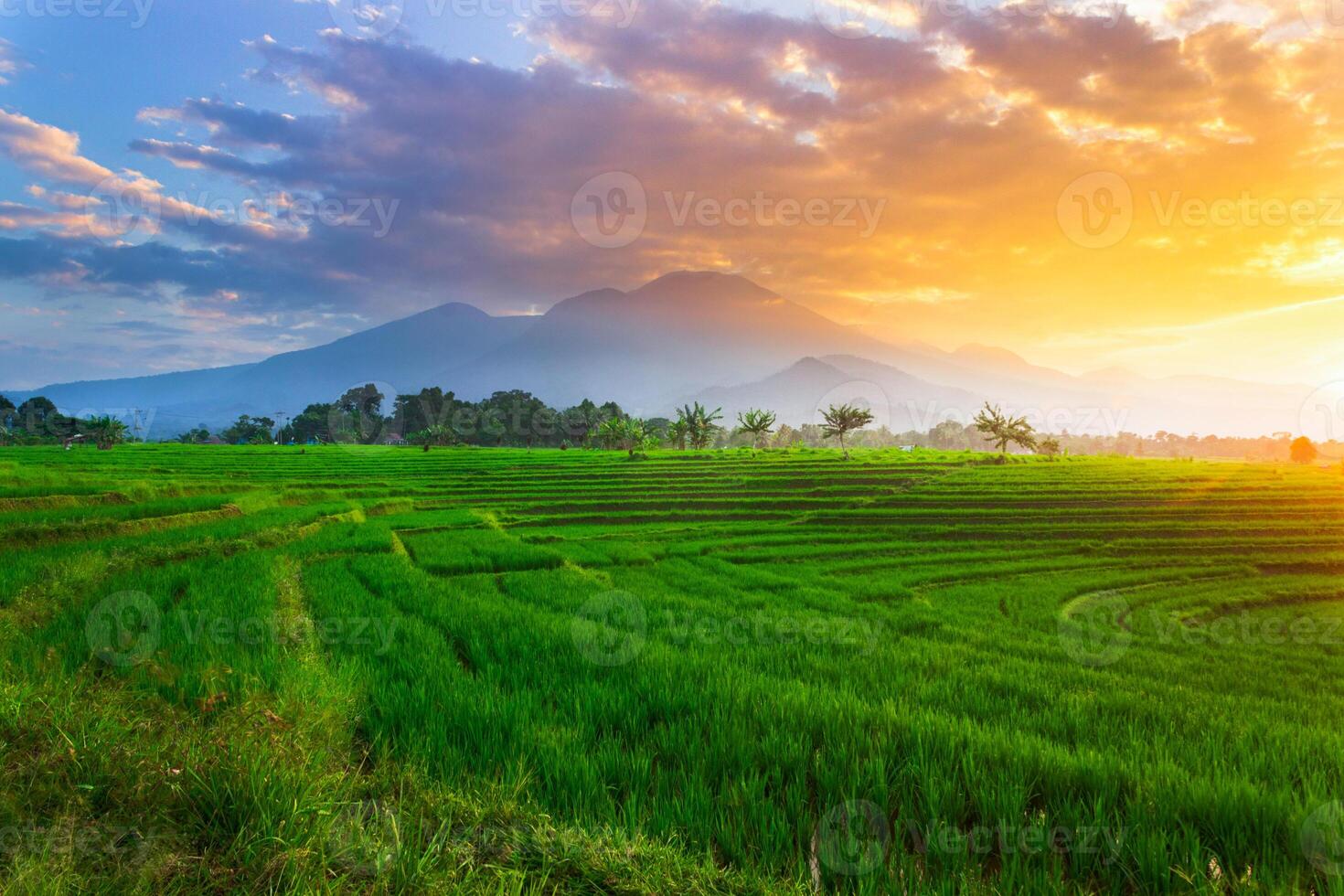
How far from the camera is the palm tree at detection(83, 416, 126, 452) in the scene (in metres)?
61.4

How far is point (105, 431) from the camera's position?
2488 inches

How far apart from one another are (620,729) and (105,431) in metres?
86.3

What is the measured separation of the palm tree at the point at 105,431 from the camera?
61441 mm

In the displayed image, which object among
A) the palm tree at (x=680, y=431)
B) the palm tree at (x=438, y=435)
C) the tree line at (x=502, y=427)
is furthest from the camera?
the palm tree at (x=438, y=435)

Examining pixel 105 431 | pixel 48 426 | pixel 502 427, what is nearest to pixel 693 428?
pixel 502 427

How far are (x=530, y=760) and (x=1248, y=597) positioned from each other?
18.1 metres

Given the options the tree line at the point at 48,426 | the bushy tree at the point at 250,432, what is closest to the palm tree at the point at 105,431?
the tree line at the point at 48,426

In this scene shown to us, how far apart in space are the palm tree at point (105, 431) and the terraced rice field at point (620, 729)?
67.0 meters

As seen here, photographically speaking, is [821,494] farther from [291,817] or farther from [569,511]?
[291,817]

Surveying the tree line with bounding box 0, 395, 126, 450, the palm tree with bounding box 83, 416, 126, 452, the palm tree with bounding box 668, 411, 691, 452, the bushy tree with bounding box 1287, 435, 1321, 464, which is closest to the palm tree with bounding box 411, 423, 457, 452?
the palm tree with bounding box 83, 416, 126, 452

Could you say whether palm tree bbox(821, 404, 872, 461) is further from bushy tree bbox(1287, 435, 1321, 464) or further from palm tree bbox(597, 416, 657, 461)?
bushy tree bbox(1287, 435, 1321, 464)

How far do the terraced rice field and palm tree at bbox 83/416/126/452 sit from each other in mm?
66970

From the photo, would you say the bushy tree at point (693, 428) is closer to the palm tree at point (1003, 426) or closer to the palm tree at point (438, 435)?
the palm tree at point (1003, 426)

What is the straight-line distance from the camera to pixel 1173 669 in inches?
291
